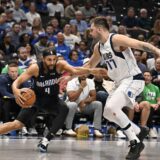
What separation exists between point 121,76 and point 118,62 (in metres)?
0.24

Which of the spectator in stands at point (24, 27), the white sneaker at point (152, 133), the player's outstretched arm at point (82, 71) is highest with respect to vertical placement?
the spectator in stands at point (24, 27)

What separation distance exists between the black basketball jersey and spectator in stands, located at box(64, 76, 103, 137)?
283 cm

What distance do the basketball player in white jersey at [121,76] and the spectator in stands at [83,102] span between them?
3.46 metres

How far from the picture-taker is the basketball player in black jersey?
8.68 metres

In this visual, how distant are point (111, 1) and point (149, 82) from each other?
7.91 metres

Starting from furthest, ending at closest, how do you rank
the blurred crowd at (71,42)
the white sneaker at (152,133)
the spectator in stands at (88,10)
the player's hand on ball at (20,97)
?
the spectator in stands at (88,10), the white sneaker at (152,133), the blurred crowd at (71,42), the player's hand on ball at (20,97)

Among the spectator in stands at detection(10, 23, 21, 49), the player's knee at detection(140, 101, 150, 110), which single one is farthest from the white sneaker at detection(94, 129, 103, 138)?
the spectator in stands at detection(10, 23, 21, 49)

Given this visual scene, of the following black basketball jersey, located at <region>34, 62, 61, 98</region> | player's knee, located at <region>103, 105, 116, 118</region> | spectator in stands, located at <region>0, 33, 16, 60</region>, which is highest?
spectator in stands, located at <region>0, 33, 16, 60</region>

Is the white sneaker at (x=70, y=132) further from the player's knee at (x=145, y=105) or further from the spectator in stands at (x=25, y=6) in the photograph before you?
the spectator in stands at (x=25, y=6)

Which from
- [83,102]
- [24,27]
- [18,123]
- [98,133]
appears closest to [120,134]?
[98,133]

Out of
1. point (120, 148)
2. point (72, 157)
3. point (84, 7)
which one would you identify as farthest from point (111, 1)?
point (72, 157)

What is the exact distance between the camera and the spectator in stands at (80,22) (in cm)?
1700

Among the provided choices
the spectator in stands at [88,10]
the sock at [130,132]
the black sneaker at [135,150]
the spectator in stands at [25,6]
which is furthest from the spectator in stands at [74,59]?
the black sneaker at [135,150]

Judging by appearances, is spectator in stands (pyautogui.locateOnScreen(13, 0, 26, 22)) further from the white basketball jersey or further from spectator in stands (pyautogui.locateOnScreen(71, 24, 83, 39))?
the white basketball jersey
